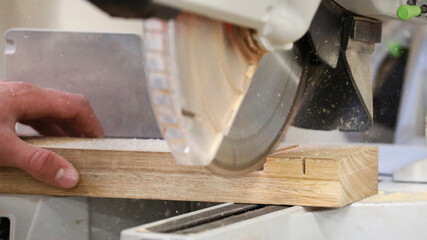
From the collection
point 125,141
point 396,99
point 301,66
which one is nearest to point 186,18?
point 301,66

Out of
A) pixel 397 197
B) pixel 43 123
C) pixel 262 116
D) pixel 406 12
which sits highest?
pixel 406 12

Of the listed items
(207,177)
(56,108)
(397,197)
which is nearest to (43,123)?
(56,108)

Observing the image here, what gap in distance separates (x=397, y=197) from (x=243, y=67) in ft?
1.95

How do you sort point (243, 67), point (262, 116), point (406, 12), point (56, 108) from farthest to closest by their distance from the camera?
point (56, 108) → point (406, 12) → point (262, 116) → point (243, 67)

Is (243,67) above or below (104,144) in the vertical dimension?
above

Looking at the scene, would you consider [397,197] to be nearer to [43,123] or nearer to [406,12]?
[406,12]

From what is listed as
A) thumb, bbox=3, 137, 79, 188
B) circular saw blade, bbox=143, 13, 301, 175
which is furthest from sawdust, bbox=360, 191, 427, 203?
thumb, bbox=3, 137, 79, 188

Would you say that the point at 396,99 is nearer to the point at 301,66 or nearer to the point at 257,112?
the point at 301,66

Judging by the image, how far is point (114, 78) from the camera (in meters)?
2.03

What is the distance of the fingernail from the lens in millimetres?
1383

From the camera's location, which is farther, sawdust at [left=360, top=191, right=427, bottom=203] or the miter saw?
sawdust at [left=360, top=191, right=427, bottom=203]

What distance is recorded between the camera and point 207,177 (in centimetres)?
131

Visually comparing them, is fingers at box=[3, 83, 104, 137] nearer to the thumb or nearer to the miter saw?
the thumb

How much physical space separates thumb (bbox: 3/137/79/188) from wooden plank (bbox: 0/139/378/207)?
3 cm
